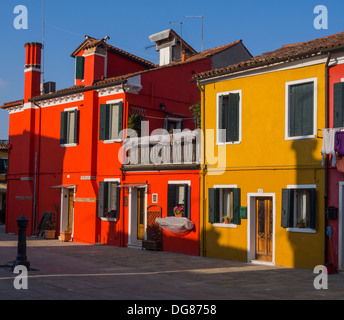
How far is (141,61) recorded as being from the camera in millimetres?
25609

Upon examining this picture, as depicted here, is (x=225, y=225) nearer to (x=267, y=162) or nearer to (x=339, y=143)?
(x=267, y=162)

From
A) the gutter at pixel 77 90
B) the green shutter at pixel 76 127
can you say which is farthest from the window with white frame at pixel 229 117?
the green shutter at pixel 76 127

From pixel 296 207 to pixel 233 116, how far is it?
3595 mm

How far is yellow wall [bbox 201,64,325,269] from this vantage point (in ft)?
47.6

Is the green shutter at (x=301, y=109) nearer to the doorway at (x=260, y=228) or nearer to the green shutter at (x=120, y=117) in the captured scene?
the doorway at (x=260, y=228)

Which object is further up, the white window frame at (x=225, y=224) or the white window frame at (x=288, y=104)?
the white window frame at (x=288, y=104)

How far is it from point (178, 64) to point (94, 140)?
16.2 ft

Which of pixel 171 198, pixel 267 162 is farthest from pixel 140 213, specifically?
pixel 267 162

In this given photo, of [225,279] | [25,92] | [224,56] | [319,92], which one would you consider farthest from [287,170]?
[25,92]

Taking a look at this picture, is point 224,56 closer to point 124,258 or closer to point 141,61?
point 141,61

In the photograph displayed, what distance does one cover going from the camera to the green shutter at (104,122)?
21297 millimetres

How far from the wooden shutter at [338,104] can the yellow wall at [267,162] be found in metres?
0.38

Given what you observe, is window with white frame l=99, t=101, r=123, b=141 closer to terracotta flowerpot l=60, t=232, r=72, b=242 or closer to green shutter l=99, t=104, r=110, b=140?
green shutter l=99, t=104, r=110, b=140

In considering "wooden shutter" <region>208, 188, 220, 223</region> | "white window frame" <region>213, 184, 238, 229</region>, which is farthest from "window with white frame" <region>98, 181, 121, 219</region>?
"white window frame" <region>213, 184, 238, 229</region>
